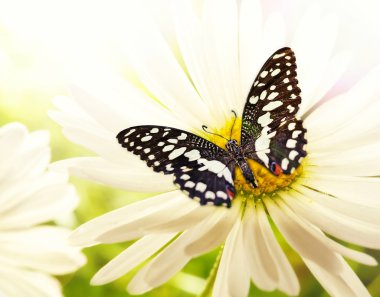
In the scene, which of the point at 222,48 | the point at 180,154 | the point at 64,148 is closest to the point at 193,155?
the point at 180,154

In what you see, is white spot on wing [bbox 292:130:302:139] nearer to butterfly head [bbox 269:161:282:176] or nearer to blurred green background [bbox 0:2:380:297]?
butterfly head [bbox 269:161:282:176]

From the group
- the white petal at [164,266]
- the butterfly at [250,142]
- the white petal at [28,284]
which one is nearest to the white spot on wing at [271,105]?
the butterfly at [250,142]

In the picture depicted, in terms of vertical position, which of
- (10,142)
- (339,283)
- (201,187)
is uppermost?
(10,142)

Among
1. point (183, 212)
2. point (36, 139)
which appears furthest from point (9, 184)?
point (183, 212)

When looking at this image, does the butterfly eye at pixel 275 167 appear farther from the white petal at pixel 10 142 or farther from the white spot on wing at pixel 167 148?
the white petal at pixel 10 142

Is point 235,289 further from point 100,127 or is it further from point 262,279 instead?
point 100,127

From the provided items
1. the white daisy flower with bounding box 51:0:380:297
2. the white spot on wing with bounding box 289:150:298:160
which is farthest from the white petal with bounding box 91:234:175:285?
the white spot on wing with bounding box 289:150:298:160

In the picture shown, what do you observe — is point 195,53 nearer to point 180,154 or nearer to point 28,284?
point 180,154

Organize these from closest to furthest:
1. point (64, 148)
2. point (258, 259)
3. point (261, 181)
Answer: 1. point (258, 259)
2. point (261, 181)
3. point (64, 148)
